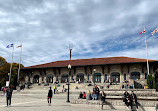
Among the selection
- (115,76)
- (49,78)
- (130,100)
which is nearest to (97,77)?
(115,76)

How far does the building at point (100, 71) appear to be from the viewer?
28375mm

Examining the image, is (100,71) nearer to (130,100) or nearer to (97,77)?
(97,77)

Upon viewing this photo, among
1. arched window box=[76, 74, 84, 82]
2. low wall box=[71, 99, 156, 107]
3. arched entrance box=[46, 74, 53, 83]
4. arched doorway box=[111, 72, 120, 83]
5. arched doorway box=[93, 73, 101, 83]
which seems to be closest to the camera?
low wall box=[71, 99, 156, 107]

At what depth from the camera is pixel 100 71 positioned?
31422 mm

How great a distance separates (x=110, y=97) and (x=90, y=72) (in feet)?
72.0

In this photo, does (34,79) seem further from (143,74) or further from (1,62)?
(143,74)

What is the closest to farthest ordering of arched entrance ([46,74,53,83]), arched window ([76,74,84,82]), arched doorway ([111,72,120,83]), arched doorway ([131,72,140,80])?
Answer: arched doorway ([131,72,140,80]) → arched doorway ([111,72,120,83]) → arched window ([76,74,84,82]) → arched entrance ([46,74,53,83])

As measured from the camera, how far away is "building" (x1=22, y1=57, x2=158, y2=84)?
28375 mm

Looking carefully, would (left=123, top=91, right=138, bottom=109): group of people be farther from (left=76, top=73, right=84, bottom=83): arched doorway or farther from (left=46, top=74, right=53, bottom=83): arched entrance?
(left=46, top=74, right=53, bottom=83): arched entrance

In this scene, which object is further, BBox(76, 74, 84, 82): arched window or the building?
BBox(76, 74, 84, 82): arched window

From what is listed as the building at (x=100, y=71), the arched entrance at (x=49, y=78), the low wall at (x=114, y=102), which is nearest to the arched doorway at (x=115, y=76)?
the building at (x=100, y=71)

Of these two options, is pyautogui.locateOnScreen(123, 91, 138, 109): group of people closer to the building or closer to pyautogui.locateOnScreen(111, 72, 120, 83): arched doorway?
the building

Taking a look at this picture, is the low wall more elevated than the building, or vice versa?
the building

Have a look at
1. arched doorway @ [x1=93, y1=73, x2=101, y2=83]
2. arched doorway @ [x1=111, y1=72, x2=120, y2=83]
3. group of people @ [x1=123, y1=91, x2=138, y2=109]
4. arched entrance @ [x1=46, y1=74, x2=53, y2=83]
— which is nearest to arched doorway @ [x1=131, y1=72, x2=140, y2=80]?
arched doorway @ [x1=111, y1=72, x2=120, y2=83]
